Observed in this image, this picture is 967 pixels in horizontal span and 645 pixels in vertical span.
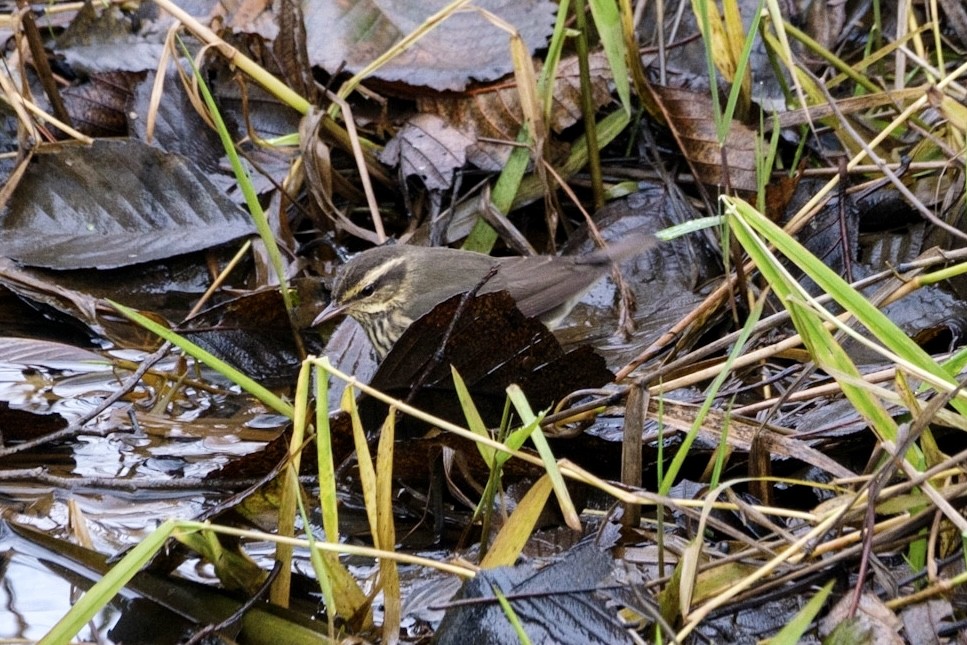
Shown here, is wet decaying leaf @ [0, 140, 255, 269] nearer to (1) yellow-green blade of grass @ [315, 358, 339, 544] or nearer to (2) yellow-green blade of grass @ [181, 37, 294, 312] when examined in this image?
(2) yellow-green blade of grass @ [181, 37, 294, 312]

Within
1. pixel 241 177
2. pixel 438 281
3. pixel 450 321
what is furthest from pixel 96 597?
pixel 438 281

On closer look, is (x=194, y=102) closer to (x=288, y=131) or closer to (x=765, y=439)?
(x=288, y=131)

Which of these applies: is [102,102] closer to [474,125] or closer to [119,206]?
[119,206]

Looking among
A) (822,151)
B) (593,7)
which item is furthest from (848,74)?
(593,7)

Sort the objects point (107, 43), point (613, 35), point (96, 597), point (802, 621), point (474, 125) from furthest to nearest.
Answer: point (107, 43) → point (474, 125) → point (613, 35) → point (802, 621) → point (96, 597)

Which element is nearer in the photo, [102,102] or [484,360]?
[484,360]

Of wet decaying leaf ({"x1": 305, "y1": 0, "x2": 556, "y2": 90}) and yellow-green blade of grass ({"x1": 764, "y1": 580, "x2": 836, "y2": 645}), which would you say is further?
wet decaying leaf ({"x1": 305, "y1": 0, "x2": 556, "y2": 90})

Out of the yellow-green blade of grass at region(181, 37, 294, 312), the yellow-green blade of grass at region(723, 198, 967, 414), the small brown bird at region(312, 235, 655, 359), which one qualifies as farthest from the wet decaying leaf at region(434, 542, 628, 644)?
the small brown bird at region(312, 235, 655, 359)
